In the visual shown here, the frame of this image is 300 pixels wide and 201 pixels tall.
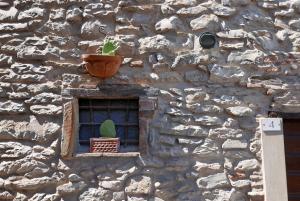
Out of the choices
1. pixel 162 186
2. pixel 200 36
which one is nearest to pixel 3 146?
pixel 162 186

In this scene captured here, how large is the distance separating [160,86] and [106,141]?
2.08ft

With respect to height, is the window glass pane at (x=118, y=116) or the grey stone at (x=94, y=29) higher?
the grey stone at (x=94, y=29)

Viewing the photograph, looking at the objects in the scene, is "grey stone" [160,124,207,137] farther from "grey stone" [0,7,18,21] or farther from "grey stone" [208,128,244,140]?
"grey stone" [0,7,18,21]

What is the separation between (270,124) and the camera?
358cm

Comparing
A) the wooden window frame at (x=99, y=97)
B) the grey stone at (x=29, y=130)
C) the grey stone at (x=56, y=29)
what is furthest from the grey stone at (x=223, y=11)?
the grey stone at (x=29, y=130)

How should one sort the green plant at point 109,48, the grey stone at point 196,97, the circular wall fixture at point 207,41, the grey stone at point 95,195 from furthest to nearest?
1. the circular wall fixture at point 207,41
2. the grey stone at point 196,97
3. the green plant at point 109,48
4. the grey stone at point 95,195

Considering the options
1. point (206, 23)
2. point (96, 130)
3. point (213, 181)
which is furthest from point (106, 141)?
point (206, 23)

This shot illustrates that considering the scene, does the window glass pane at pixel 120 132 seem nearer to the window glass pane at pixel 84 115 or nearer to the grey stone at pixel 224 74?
the window glass pane at pixel 84 115

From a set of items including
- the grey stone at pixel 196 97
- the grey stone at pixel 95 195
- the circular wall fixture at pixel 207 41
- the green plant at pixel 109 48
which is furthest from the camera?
the circular wall fixture at pixel 207 41

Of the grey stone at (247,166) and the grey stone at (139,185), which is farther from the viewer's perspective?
the grey stone at (247,166)

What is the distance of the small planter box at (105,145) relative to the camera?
3496mm

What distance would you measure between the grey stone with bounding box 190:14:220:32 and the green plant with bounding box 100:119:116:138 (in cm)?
108

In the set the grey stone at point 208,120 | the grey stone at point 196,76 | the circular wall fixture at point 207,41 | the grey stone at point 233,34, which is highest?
the grey stone at point 233,34

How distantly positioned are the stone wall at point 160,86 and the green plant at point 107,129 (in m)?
0.20
